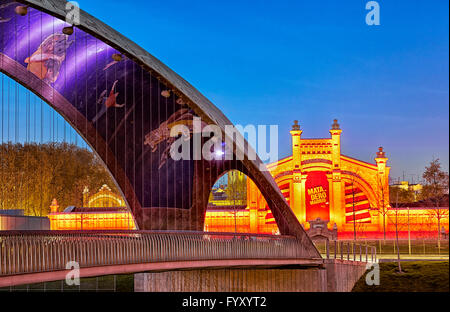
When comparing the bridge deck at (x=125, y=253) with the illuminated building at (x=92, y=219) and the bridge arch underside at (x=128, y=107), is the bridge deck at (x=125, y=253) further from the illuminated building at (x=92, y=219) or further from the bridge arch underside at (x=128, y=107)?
the illuminated building at (x=92, y=219)

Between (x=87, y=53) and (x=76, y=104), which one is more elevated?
(x=87, y=53)

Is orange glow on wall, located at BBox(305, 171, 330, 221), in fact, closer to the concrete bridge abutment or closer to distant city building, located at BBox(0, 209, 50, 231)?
the concrete bridge abutment

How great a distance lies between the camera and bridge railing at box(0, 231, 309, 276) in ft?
62.3

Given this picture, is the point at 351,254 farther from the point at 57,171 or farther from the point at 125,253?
the point at 57,171

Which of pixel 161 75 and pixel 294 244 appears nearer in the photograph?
pixel 161 75

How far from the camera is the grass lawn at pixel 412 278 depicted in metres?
31.9

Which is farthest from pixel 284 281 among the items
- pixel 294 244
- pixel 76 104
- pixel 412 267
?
pixel 76 104

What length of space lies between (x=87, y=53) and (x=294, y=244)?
11.9 m

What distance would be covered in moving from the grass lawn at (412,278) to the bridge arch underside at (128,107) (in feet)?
17.9

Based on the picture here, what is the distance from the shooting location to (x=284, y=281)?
2872cm
